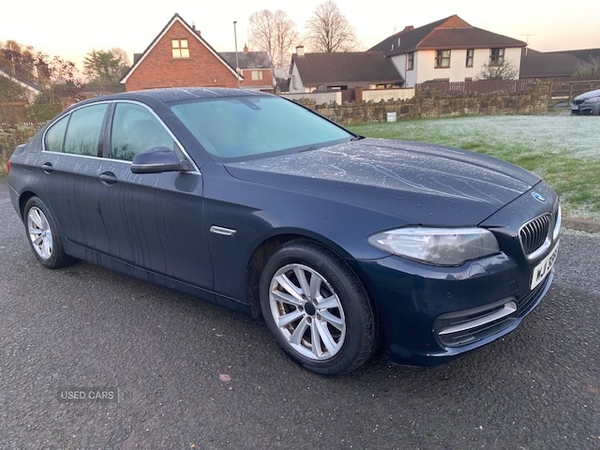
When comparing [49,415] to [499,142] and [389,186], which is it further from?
[499,142]

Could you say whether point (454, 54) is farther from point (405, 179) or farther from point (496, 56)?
point (405, 179)

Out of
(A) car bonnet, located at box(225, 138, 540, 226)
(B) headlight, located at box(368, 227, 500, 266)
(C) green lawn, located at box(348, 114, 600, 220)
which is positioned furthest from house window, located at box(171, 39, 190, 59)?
(B) headlight, located at box(368, 227, 500, 266)

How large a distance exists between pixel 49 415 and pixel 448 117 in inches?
730

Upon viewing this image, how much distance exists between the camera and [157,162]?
281 centimetres

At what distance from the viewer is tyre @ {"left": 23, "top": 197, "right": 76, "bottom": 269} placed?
420 cm

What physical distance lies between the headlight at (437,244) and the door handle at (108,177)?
210 cm

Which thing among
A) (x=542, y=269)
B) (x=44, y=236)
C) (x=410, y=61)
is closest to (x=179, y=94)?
(x=44, y=236)

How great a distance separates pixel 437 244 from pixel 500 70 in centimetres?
4263

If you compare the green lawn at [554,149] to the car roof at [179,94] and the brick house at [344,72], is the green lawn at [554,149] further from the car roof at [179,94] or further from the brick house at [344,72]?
the brick house at [344,72]

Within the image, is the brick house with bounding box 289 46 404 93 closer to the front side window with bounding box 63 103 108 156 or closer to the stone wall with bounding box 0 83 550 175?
the stone wall with bounding box 0 83 550 175

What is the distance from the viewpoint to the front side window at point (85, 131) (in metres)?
3.72

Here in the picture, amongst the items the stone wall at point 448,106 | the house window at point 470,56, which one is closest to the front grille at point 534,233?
the stone wall at point 448,106

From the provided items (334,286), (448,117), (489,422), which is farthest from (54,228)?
(448,117)

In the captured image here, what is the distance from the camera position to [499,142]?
31.1ft
